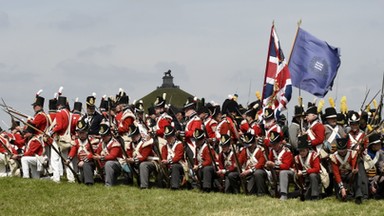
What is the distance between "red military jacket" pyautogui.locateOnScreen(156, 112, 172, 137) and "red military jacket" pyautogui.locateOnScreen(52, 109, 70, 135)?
2396 millimetres

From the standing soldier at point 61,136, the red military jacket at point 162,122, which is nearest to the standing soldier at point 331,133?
the red military jacket at point 162,122

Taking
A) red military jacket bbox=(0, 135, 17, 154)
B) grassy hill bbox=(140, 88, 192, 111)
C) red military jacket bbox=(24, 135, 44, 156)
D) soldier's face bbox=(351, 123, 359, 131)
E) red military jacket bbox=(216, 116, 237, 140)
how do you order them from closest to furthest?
soldier's face bbox=(351, 123, 359, 131) < red military jacket bbox=(216, 116, 237, 140) < red military jacket bbox=(24, 135, 44, 156) < red military jacket bbox=(0, 135, 17, 154) < grassy hill bbox=(140, 88, 192, 111)

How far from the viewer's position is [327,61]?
20344 millimetres

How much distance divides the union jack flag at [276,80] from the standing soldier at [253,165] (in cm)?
112

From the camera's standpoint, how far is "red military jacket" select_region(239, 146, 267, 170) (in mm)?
17812

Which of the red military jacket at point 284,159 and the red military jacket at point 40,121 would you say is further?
the red military jacket at point 40,121

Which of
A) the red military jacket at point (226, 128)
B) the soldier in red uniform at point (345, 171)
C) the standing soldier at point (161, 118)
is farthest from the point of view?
the standing soldier at point (161, 118)

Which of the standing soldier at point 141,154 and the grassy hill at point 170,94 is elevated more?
the grassy hill at point 170,94

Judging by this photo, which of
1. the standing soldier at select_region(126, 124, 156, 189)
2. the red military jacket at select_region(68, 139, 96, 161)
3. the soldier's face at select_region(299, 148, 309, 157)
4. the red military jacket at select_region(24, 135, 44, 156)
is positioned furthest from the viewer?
the red military jacket at select_region(24, 135, 44, 156)

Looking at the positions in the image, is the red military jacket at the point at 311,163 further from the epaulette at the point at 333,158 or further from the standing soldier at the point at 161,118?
the standing soldier at the point at 161,118

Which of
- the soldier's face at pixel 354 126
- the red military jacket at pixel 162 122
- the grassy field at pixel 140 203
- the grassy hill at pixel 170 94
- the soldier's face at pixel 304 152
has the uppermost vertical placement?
the grassy hill at pixel 170 94

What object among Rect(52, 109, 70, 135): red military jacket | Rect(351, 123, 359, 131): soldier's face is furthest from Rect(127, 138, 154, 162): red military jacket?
Rect(351, 123, 359, 131): soldier's face

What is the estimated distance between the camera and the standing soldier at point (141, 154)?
1916cm

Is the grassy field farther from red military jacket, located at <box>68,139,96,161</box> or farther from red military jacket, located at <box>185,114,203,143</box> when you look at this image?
red military jacket, located at <box>185,114,203,143</box>
